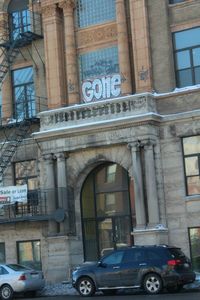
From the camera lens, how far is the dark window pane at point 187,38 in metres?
28.9

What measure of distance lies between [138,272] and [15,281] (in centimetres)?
549

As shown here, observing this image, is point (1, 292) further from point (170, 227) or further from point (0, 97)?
point (0, 97)

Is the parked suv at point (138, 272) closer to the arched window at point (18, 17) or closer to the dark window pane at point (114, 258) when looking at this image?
the dark window pane at point (114, 258)

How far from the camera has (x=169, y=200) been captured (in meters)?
28.3

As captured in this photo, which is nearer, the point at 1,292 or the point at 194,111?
the point at 1,292

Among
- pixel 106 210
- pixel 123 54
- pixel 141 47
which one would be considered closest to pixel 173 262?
pixel 106 210

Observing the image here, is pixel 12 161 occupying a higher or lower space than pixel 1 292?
higher

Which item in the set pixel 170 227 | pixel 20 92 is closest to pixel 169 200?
pixel 170 227

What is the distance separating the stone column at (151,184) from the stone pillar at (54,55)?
5.58 meters

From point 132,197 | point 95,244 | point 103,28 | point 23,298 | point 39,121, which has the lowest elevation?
point 23,298

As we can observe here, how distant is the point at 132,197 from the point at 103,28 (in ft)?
27.2

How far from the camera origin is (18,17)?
3438 cm

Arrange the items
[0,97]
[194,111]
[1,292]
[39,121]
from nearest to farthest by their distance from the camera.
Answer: [1,292], [194,111], [39,121], [0,97]

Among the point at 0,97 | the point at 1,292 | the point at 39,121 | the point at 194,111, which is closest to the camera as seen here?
the point at 1,292
